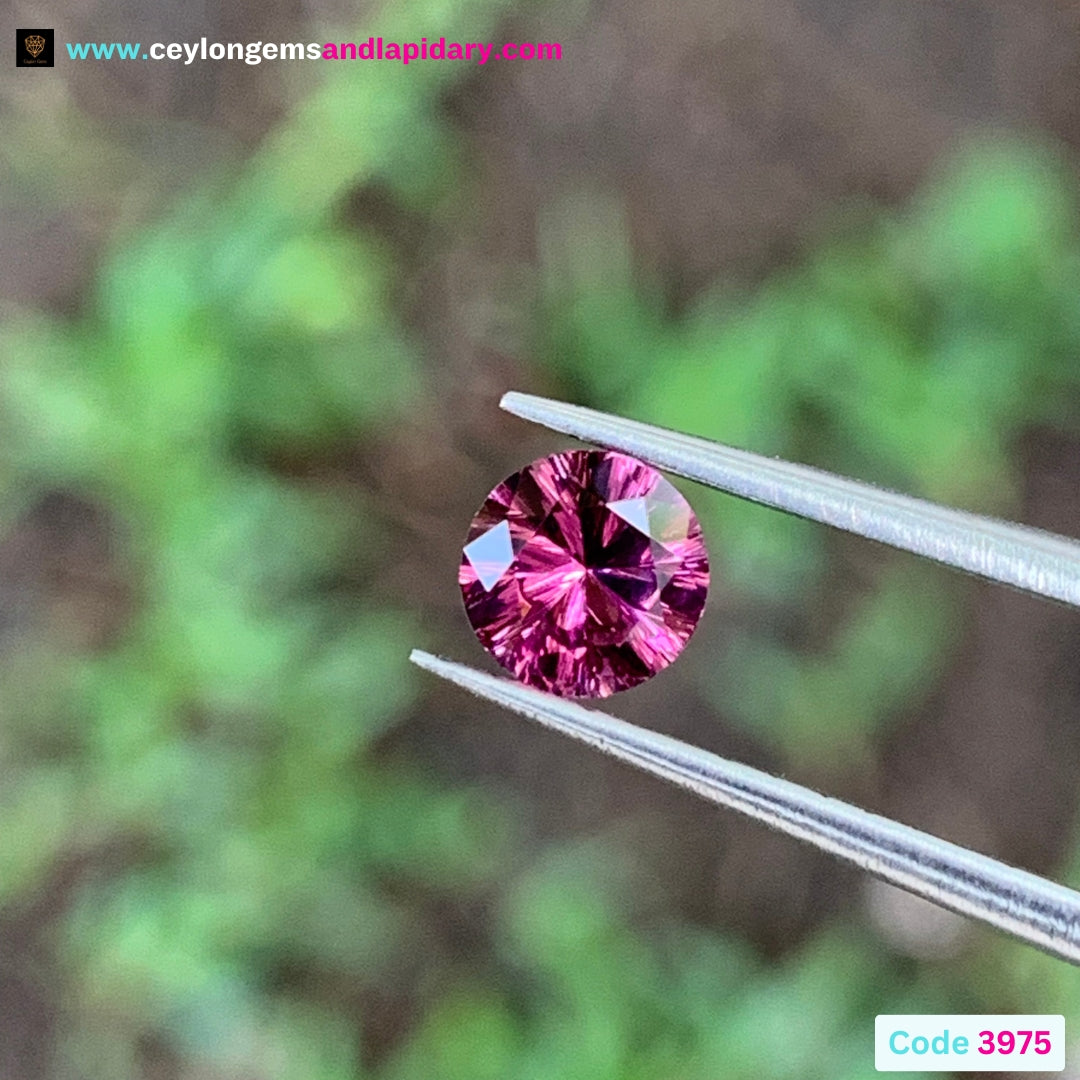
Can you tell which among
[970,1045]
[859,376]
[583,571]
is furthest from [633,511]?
[970,1045]

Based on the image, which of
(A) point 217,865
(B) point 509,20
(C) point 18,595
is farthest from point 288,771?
(B) point 509,20

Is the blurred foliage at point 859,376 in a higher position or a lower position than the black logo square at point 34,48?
lower

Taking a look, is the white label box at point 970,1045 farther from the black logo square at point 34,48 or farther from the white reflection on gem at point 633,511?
the black logo square at point 34,48

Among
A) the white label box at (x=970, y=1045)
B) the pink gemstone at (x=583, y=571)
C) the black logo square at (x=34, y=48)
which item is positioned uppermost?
the black logo square at (x=34, y=48)

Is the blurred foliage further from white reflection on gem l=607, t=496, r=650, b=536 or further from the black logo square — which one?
the black logo square

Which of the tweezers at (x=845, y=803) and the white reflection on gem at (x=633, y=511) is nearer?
the tweezers at (x=845, y=803)

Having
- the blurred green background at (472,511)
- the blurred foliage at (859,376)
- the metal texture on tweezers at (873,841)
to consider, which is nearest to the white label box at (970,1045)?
the blurred green background at (472,511)
